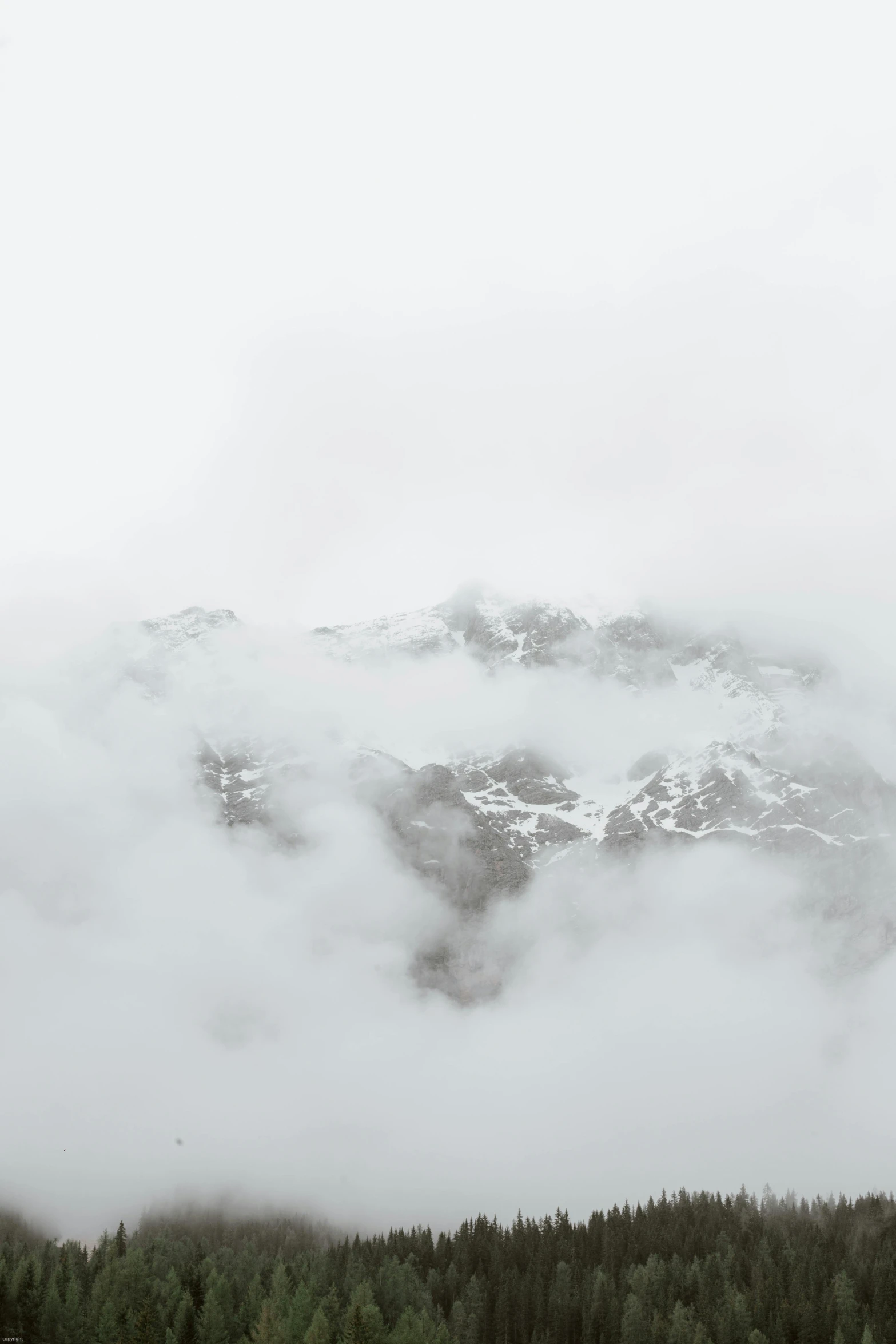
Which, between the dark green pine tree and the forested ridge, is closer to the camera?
the dark green pine tree

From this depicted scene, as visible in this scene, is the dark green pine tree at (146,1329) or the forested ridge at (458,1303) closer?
the dark green pine tree at (146,1329)

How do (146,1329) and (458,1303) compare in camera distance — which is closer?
(146,1329)

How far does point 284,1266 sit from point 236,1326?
40948 millimetres

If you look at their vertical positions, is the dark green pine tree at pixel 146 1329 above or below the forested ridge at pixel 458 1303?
below

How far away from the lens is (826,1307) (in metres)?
165

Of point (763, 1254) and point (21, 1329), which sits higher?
point (763, 1254)

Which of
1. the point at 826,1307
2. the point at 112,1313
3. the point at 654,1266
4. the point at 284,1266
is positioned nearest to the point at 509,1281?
the point at 654,1266

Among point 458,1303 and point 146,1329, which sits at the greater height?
point 458,1303

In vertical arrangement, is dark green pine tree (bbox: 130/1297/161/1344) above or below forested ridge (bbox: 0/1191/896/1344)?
below

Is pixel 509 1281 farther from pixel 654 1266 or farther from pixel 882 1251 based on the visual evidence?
pixel 882 1251

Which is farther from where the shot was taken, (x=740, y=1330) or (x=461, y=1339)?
(x=461, y=1339)

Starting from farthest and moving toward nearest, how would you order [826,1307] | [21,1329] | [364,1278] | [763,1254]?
[763,1254]
[364,1278]
[826,1307]
[21,1329]

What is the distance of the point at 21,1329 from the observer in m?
141

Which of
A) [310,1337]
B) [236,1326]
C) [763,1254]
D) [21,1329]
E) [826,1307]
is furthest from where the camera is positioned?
[763,1254]
